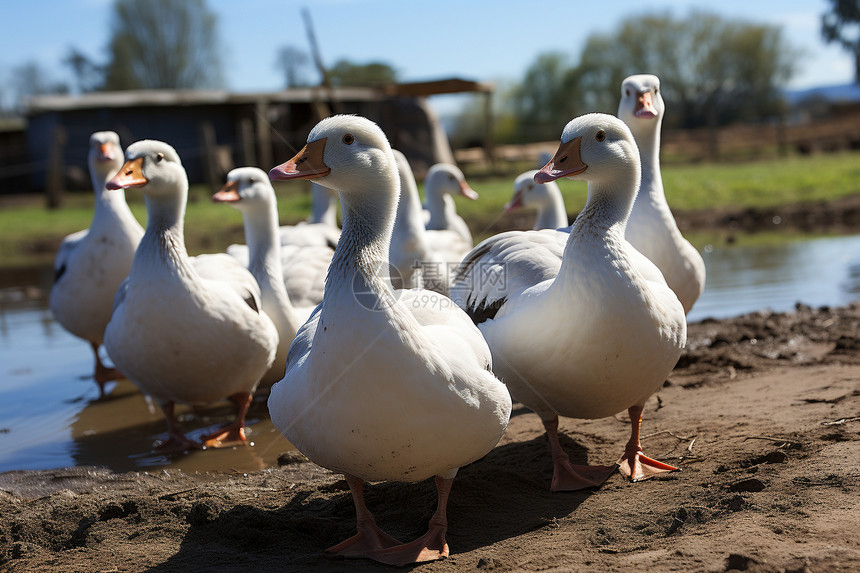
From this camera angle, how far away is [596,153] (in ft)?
13.8

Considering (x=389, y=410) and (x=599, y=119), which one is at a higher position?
(x=599, y=119)

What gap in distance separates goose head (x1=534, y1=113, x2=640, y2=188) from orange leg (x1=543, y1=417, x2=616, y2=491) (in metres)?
1.41

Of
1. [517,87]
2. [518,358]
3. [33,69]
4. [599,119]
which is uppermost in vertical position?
[33,69]

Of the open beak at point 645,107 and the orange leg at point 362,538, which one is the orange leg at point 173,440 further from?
the open beak at point 645,107

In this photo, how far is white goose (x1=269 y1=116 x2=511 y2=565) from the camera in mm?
3086

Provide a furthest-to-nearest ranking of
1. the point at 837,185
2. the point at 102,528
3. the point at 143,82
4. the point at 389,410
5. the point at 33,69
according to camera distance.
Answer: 1. the point at 33,69
2. the point at 143,82
3. the point at 837,185
4. the point at 102,528
5. the point at 389,410

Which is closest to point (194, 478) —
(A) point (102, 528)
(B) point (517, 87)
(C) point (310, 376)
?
(A) point (102, 528)

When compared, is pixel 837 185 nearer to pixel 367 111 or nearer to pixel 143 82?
pixel 367 111

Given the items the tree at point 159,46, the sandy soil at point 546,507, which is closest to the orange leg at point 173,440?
the sandy soil at point 546,507

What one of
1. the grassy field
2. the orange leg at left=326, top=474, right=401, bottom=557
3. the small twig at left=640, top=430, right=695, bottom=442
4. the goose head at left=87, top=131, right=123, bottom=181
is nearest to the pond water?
the orange leg at left=326, top=474, right=401, bottom=557

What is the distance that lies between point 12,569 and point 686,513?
2.89m

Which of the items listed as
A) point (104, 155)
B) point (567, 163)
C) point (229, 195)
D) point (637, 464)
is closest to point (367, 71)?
point (104, 155)

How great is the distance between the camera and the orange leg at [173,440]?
537 centimetres

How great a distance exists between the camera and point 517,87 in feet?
161
